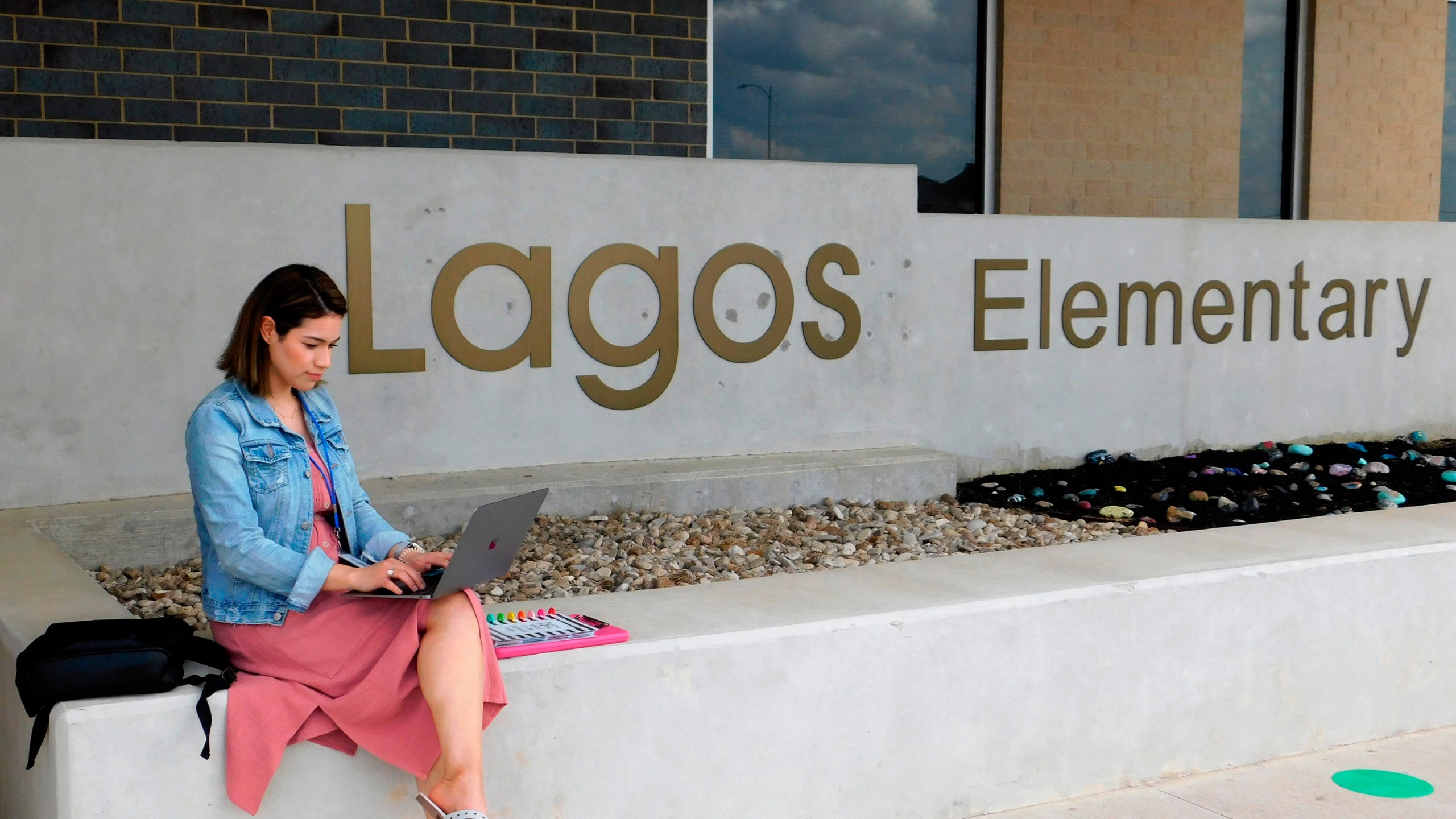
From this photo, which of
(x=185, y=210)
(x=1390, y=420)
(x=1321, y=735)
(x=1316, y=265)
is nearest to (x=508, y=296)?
(x=185, y=210)

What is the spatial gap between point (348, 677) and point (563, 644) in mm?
458

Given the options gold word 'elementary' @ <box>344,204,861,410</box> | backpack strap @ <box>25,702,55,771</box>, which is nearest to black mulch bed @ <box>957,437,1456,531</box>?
gold word 'elementary' @ <box>344,204,861,410</box>

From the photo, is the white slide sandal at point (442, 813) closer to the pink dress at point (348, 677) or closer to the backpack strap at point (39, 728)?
the pink dress at point (348, 677)

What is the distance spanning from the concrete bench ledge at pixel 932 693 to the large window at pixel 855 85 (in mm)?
4528

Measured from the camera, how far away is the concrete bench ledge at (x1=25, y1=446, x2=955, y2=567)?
5059mm

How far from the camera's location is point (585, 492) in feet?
19.1

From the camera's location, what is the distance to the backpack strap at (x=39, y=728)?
2502 millimetres

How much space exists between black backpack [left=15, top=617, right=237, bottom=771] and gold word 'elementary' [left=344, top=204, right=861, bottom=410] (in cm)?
315

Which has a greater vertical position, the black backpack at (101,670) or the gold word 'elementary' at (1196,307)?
the gold word 'elementary' at (1196,307)

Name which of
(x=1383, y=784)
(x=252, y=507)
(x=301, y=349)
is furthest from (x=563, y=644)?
(x=1383, y=784)

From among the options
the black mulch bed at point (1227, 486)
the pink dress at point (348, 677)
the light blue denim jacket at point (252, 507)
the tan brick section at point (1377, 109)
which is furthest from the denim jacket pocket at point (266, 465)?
the tan brick section at point (1377, 109)

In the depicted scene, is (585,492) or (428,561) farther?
(585,492)

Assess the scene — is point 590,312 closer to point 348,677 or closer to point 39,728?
point 348,677

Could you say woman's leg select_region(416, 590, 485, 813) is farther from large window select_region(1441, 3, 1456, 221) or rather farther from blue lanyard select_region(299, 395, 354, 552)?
large window select_region(1441, 3, 1456, 221)
